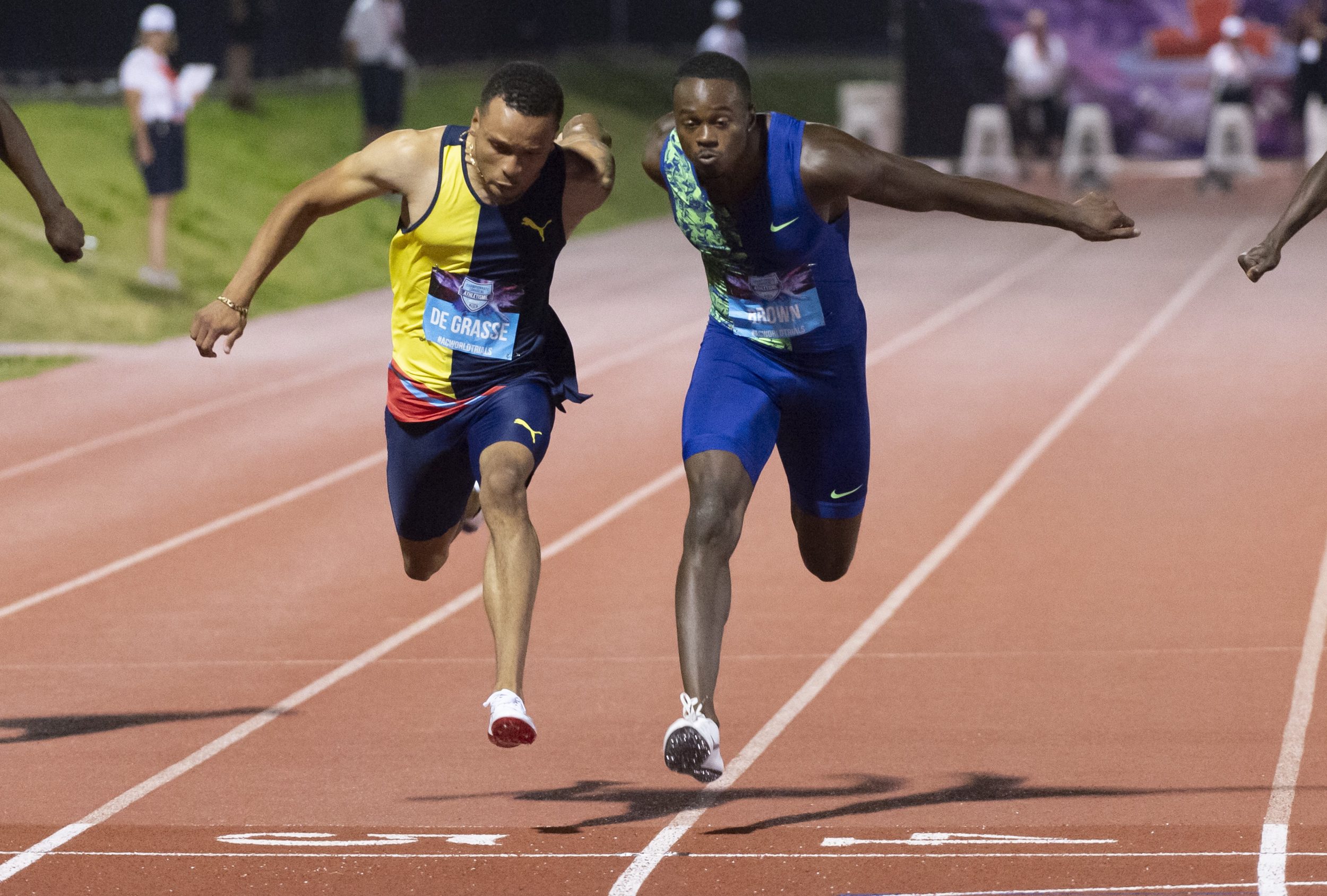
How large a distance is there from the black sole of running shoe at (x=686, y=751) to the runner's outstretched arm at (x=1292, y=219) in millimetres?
1860

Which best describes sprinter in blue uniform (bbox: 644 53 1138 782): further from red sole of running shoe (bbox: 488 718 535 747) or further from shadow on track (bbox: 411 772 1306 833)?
shadow on track (bbox: 411 772 1306 833)

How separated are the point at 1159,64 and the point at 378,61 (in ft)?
35.4

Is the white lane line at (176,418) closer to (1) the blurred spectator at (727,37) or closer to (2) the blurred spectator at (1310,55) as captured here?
(1) the blurred spectator at (727,37)

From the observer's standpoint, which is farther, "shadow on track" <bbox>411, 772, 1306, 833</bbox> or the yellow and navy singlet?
"shadow on track" <bbox>411, 772, 1306, 833</bbox>

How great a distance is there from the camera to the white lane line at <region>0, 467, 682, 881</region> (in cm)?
563

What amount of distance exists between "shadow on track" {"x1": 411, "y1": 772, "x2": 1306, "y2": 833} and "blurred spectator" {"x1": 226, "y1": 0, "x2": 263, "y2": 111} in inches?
709

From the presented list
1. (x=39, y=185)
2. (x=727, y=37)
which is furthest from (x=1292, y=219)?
(x=727, y=37)

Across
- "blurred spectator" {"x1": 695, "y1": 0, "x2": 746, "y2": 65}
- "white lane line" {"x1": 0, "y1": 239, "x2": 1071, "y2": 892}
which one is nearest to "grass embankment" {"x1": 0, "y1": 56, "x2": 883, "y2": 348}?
"blurred spectator" {"x1": 695, "y1": 0, "x2": 746, "y2": 65}

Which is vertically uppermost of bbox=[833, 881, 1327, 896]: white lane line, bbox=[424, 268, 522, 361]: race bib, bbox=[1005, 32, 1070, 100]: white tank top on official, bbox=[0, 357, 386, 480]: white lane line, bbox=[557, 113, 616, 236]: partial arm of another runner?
bbox=[557, 113, 616, 236]: partial arm of another runner

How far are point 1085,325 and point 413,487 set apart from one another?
446 inches

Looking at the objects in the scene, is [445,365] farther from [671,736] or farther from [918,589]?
[918,589]

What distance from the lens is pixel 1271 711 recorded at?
277 inches

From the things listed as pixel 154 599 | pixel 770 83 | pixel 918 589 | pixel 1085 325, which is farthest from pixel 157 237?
pixel 770 83

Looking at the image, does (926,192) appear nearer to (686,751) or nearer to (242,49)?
(686,751)
